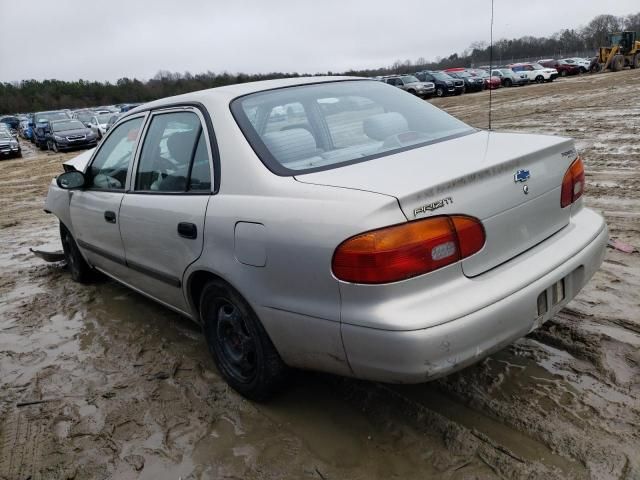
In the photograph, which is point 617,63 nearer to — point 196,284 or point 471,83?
point 471,83

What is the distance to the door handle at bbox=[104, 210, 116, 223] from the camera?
3.77 meters

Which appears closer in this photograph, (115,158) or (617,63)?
(115,158)

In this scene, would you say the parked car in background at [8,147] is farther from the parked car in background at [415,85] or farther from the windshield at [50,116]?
the parked car in background at [415,85]

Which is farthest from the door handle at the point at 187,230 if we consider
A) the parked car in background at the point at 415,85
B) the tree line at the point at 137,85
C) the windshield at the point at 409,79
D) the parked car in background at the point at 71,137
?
the tree line at the point at 137,85

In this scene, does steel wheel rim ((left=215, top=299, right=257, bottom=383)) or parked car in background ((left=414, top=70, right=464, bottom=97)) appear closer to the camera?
steel wheel rim ((left=215, top=299, right=257, bottom=383))

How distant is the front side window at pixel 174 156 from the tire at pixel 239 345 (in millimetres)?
596

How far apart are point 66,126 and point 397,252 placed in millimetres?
23877

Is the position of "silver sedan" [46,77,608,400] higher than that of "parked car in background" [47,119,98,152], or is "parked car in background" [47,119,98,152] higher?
"silver sedan" [46,77,608,400]

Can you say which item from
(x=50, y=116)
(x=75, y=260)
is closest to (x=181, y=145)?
(x=75, y=260)

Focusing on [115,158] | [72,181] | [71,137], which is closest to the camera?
[115,158]

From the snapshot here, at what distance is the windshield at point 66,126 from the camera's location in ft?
74.0

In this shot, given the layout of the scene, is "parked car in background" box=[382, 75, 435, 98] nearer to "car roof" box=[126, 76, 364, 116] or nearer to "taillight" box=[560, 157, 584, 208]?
"car roof" box=[126, 76, 364, 116]

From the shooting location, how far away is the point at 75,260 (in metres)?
5.14

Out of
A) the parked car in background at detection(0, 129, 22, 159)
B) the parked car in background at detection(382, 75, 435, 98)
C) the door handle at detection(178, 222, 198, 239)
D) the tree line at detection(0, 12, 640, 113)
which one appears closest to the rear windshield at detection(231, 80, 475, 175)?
the door handle at detection(178, 222, 198, 239)
